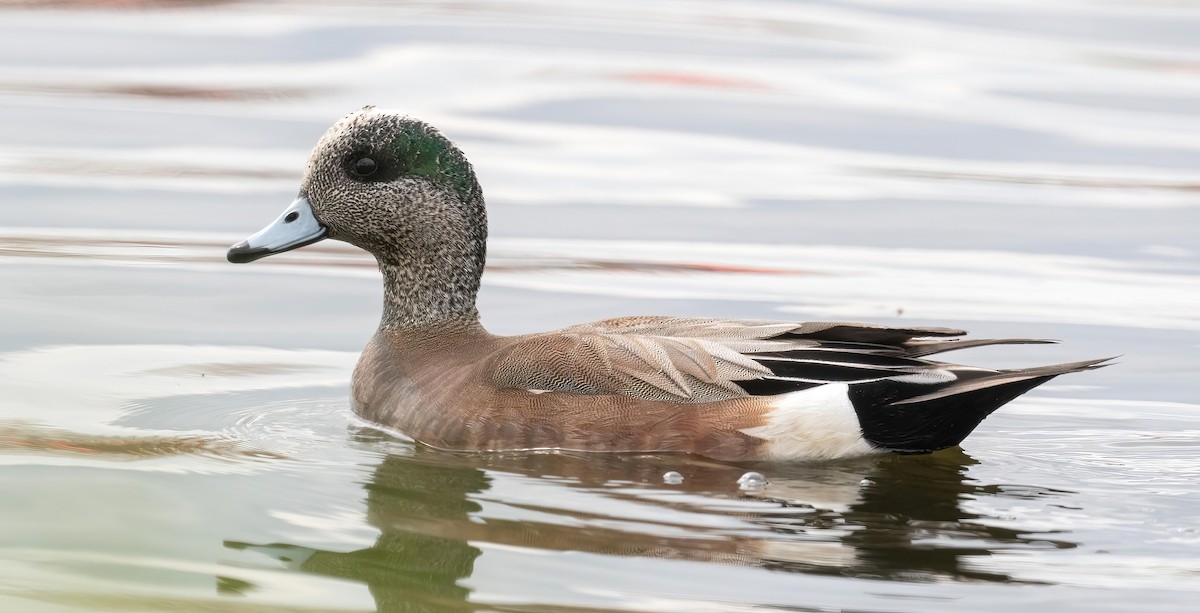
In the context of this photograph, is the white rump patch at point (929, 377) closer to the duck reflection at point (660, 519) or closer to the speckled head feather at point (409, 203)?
the duck reflection at point (660, 519)

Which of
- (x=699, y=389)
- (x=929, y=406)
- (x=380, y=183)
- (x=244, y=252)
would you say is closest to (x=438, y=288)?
(x=380, y=183)

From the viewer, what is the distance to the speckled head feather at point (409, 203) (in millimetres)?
6520

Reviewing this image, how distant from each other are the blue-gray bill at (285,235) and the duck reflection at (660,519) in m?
0.96

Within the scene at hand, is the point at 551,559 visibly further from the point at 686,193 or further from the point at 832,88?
the point at 832,88

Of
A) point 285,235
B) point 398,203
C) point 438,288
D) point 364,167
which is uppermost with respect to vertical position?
point 364,167

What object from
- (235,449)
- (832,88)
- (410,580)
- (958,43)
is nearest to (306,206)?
(235,449)

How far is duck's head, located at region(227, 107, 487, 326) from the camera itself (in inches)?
256

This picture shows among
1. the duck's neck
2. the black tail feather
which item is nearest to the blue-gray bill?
the duck's neck

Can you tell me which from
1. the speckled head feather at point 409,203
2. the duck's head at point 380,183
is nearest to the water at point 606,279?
the speckled head feather at point 409,203

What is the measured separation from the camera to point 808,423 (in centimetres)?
584

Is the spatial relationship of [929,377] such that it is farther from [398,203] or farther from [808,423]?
[398,203]

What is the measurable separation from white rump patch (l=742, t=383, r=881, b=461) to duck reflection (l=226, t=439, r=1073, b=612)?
0.07 m

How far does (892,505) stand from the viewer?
5477 mm

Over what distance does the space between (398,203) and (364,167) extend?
17cm
